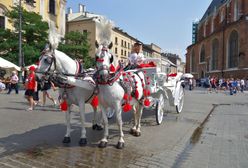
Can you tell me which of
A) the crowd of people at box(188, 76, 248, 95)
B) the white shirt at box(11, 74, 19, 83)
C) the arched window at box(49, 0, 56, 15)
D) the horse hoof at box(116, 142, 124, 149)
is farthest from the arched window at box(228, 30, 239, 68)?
the horse hoof at box(116, 142, 124, 149)

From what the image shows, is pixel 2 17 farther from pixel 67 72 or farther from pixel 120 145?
pixel 120 145

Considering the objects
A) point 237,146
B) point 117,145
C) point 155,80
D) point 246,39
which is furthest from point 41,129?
point 246,39

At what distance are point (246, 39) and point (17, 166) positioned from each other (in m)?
45.3

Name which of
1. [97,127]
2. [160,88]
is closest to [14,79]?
[97,127]

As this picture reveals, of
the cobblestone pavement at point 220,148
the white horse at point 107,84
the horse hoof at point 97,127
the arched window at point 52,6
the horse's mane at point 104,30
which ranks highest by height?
the arched window at point 52,6

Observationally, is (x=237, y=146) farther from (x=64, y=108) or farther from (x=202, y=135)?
(x=64, y=108)

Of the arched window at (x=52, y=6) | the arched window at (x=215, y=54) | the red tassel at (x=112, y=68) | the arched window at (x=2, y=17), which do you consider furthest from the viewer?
the arched window at (x=215, y=54)

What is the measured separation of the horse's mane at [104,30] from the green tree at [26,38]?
2147 centimetres

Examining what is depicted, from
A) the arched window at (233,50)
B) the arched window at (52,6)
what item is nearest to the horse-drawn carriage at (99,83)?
the arched window at (52,6)

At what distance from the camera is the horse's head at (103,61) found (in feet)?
17.0

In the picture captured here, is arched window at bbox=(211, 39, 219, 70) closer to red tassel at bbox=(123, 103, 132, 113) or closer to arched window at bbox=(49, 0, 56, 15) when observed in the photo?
arched window at bbox=(49, 0, 56, 15)

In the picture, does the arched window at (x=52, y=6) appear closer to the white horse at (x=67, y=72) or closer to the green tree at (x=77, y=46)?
the green tree at (x=77, y=46)

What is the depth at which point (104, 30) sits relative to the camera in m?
5.41

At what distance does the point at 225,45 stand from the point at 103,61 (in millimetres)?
49496
